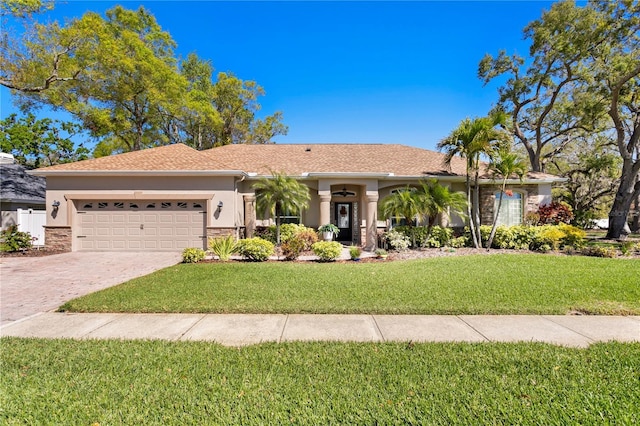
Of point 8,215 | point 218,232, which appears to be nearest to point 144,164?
point 218,232

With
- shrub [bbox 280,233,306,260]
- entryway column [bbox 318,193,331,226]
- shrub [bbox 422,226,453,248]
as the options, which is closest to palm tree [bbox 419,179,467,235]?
shrub [bbox 422,226,453,248]

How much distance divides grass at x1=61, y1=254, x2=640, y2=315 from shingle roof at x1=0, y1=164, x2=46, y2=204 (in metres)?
12.5

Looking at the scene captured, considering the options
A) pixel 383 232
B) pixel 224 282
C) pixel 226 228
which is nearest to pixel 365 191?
pixel 383 232

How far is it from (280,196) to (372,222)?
425 cm

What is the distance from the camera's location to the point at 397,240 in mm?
12789

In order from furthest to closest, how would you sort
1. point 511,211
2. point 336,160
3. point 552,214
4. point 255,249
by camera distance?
point 336,160, point 511,211, point 552,214, point 255,249

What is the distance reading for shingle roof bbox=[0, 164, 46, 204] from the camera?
15359 mm

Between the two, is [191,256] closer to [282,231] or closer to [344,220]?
[282,231]

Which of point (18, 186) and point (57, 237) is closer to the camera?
point (57, 237)

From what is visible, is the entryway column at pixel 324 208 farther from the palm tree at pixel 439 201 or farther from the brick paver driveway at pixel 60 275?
the brick paver driveway at pixel 60 275

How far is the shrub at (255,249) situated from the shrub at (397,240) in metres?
5.23

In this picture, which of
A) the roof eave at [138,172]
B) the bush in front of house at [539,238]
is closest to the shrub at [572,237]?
the bush in front of house at [539,238]

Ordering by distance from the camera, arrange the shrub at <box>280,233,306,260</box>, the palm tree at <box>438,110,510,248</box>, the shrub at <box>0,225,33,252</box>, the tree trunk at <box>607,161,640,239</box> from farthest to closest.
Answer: the tree trunk at <box>607,161,640,239</box>
the shrub at <box>0,225,33,252</box>
the palm tree at <box>438,110,510,248</box>
the shrub at <box>280,233,306,260</box>

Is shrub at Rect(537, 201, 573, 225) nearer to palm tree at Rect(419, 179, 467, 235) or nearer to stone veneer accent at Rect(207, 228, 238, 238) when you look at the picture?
palm tree at Rect(419, 179, 467, 235)
